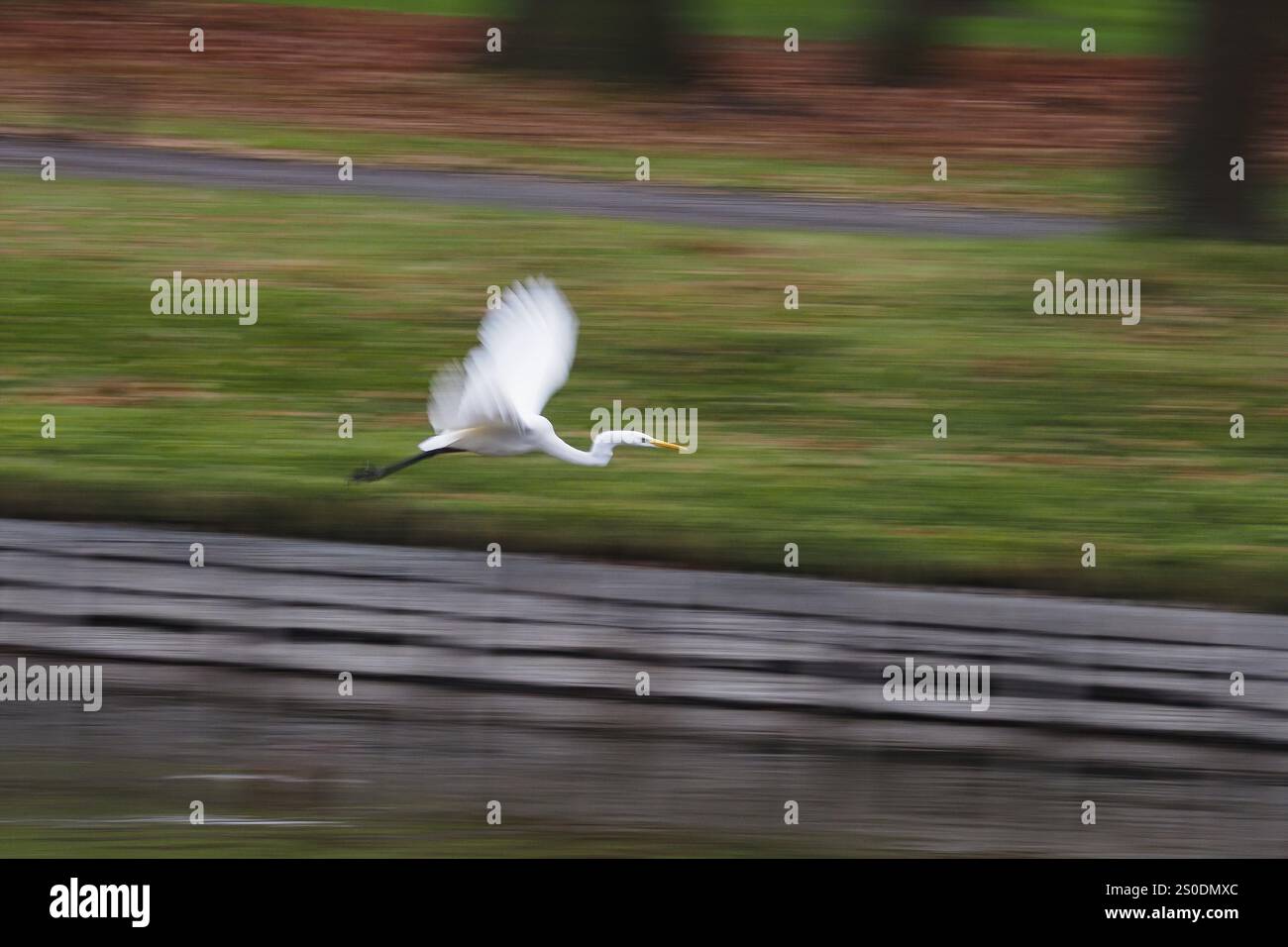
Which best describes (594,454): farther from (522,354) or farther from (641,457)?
(641,457)

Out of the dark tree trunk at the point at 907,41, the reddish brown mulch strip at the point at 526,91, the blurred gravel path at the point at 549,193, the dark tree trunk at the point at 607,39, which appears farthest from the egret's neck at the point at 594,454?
the dark tree trunk at the point at 907,41

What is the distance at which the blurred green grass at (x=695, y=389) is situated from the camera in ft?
26.4

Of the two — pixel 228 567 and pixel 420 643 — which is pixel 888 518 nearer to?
pixel 420 643

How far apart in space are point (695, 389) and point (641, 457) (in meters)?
0.95

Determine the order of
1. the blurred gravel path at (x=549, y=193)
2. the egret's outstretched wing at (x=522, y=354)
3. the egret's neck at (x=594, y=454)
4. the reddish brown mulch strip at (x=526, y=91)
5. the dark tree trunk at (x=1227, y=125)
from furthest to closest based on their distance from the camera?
the reddish brown mulch strip at (x=526, y=91), the blurred gravel path at (x=549, y=193), the dark tree trunk at (x=1227, y=125), the egret's neck at (x=594, y=454), the egret's outstretched wing at (x=522, y=354)

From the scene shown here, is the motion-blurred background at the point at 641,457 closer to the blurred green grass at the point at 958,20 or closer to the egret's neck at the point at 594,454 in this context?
the egret's neck at the point at 594,454

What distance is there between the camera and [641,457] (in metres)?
8.85

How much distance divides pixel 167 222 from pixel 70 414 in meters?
3.37

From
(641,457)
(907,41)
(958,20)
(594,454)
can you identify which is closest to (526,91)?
(907,41)

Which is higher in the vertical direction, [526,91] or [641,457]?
[526,91]

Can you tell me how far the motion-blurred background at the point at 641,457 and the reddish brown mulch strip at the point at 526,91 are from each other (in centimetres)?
12

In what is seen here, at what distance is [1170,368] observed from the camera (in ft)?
33.3

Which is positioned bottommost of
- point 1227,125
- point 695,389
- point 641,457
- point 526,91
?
point 641,457

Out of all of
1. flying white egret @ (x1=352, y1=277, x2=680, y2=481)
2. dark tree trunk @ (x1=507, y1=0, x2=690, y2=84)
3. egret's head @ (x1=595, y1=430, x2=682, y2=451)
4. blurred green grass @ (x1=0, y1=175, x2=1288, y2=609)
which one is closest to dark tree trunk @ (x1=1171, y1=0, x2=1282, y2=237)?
blurred green grass @ (x1=0, y1=175, x2=1288, y2=609)
